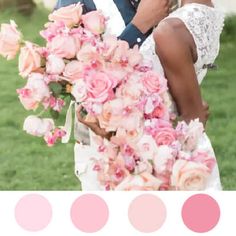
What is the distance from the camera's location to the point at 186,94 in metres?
1.41

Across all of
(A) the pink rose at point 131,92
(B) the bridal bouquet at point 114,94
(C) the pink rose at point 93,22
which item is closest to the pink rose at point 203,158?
(B) the bridal bouquet at point 114,94

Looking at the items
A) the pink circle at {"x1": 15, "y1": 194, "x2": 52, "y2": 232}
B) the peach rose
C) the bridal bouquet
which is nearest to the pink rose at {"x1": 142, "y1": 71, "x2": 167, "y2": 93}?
the bridal bouquet

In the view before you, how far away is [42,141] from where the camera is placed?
1.59 m

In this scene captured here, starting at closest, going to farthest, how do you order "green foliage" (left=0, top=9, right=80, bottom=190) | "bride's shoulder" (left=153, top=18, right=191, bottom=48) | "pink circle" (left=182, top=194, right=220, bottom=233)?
"pink circle" (left=182, top=194, right=220, bottom=233) → "bride's shoulder" (left=153, top=18, right=191, bottom=48) → "green foliage" (left=0, top=9, right=80, bottom=190)

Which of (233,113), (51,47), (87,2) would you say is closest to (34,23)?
(87,2)

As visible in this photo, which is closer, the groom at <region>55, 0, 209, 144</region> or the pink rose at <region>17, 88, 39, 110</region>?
the pink rose at <region>17, 88, 39, 110</region>

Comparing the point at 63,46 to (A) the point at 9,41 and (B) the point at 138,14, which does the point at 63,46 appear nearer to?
(A) the point at 9,41

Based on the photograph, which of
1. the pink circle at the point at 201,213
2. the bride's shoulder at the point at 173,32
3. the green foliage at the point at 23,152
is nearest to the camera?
the pink circle at the point at 201,213

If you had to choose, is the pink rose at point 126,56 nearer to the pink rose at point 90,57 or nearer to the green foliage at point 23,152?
the pink rose at point 90,57

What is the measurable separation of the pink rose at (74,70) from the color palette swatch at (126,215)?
0.16 metres

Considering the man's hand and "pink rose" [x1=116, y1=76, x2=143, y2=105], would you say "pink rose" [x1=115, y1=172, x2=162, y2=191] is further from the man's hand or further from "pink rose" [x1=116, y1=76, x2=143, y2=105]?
the man's hand

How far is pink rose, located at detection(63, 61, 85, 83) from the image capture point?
129 cm

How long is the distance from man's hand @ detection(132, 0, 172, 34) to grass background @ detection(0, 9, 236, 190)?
142mm

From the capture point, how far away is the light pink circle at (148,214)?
1.28 m
